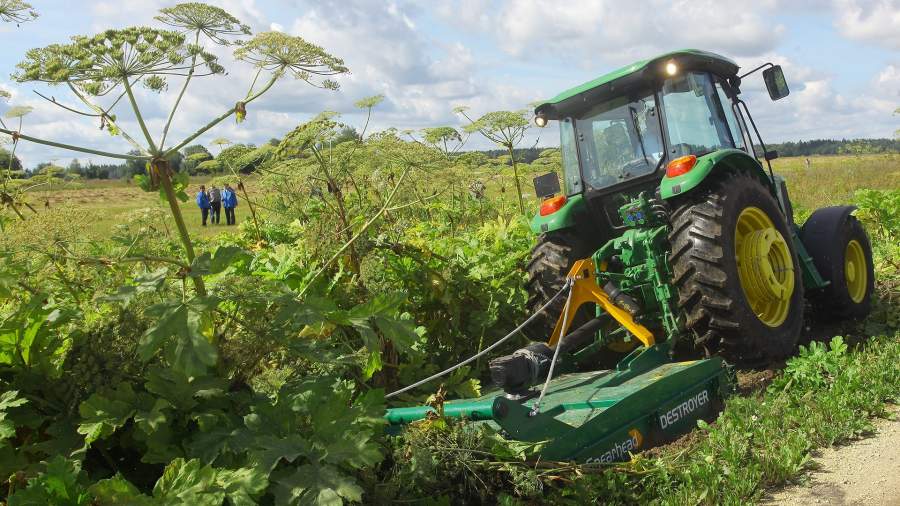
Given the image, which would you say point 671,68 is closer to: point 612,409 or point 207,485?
point 612,409

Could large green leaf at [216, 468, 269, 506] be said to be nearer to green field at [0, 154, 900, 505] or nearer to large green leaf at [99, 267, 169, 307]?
green field at [0, 154, 900, 505]

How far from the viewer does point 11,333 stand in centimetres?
298

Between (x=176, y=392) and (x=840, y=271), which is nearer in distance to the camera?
(x=176, y=392)

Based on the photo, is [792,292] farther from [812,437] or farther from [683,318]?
[812,437]

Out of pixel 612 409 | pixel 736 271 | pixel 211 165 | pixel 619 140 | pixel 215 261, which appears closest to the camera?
pixel 215 261

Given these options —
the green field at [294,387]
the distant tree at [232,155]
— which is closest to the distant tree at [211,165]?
the distant tree at [232,155]

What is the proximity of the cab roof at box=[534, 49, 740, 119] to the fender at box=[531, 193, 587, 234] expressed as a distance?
0.75m

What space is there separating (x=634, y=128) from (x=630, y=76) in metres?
0.41

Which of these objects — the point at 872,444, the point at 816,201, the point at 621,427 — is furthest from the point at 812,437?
the point at 816,201

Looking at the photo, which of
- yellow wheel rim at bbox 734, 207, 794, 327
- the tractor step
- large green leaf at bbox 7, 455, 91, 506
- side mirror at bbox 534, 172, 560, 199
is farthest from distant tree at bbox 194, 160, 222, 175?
large green leaf at bbox 7, 455, 91, 506

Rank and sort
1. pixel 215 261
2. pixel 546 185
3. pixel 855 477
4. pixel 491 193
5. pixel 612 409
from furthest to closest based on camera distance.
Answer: pixel 491 193 < pixel 546 185 < pixel 612 409 < pixel 855 477 < pixel 215 261

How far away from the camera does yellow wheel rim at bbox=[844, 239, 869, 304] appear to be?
666 cm

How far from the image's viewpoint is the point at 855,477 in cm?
354

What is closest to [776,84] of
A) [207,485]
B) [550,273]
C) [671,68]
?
[671,68]
